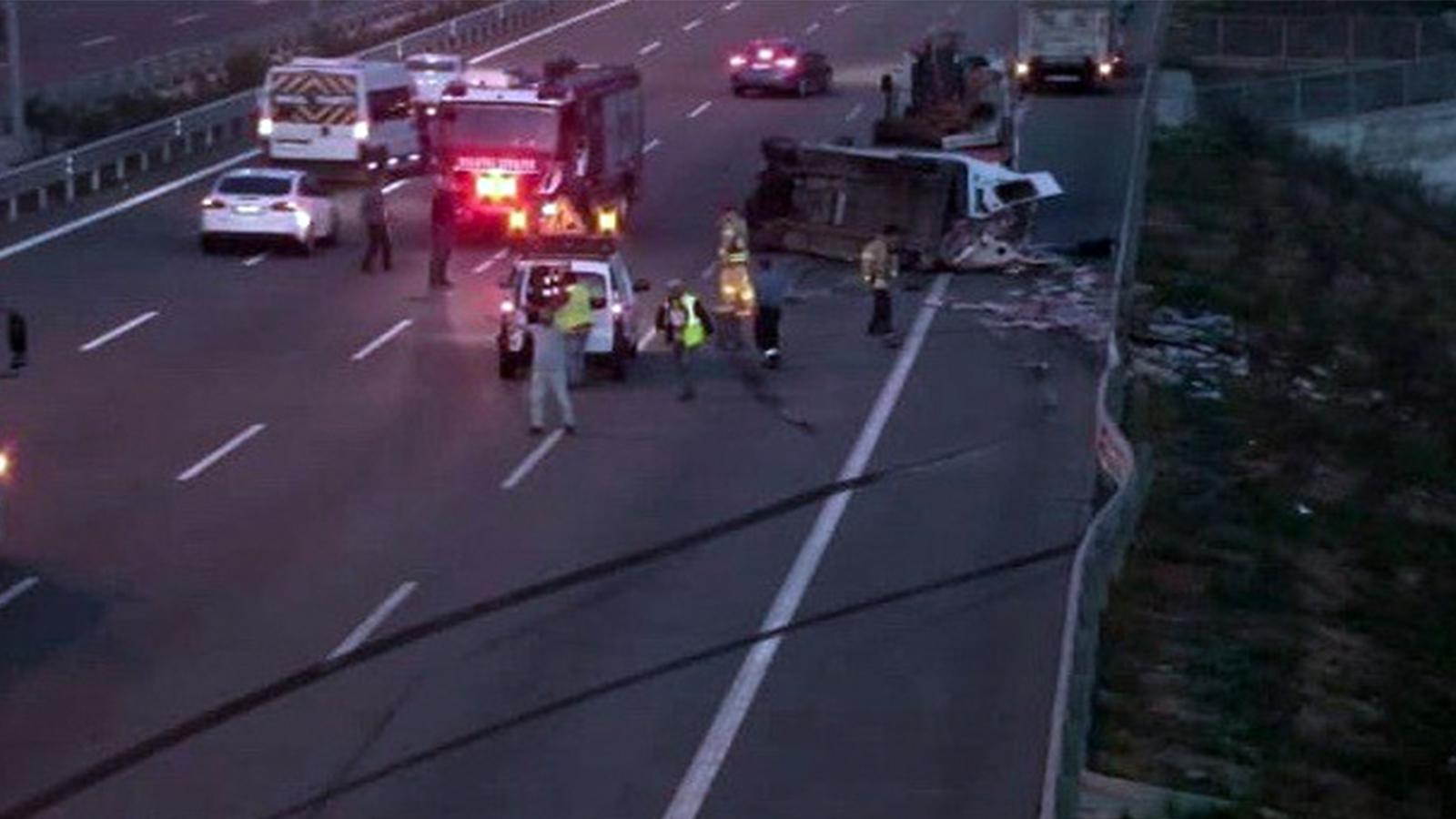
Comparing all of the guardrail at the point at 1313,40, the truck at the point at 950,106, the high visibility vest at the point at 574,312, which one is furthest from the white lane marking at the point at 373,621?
the guardrail at the point at 1313,40

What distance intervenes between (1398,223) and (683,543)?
110 feet

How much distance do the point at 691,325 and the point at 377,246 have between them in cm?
1141

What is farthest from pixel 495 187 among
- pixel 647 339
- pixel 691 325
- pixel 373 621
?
pixel 373 621

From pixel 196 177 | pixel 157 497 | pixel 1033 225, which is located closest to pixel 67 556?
pixel 157 497

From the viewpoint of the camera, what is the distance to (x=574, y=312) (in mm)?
32344

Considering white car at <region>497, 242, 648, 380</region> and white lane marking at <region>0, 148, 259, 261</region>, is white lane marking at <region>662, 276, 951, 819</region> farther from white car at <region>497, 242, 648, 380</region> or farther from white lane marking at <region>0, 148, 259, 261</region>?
white lane marking at <region>0, 148, 259, 261</region>

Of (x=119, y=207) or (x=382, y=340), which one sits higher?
(x=119, y=207)

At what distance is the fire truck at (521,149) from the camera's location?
4597 centimetres

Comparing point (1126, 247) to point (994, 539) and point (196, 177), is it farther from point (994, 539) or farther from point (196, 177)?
point (196, 177)

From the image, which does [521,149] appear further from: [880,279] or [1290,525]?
[1290,525]

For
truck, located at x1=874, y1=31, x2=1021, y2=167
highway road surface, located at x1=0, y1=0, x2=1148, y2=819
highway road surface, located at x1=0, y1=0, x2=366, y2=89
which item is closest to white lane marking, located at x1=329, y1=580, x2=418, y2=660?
highway road surface, located at x1=0, y1=0, x2=1148, y2=819

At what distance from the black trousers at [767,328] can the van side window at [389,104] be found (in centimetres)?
1987

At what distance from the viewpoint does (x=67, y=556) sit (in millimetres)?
25109

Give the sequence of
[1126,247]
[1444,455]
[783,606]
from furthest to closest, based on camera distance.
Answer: [1126,247], [1444,455], [783,606]
